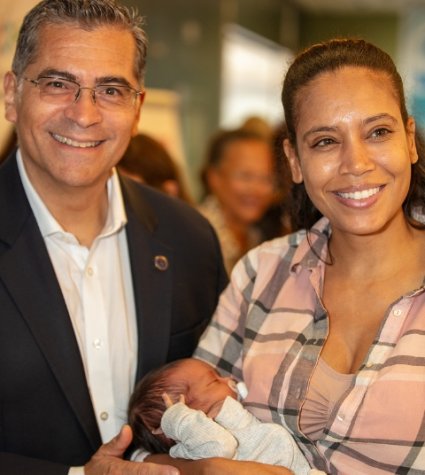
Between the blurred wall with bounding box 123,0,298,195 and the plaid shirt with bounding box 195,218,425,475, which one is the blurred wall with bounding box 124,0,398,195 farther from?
the plaid shirt with bounding box 195,218,425,475

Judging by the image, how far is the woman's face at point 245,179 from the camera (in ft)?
18.4

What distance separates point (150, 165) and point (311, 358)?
2084 mm

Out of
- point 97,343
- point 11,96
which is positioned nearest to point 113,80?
point 11,96

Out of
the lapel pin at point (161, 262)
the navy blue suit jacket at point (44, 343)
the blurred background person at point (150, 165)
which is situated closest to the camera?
the navy blue suit jacket at point (44, 343)

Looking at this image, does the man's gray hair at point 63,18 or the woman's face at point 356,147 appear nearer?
the woman's face at point 356,147

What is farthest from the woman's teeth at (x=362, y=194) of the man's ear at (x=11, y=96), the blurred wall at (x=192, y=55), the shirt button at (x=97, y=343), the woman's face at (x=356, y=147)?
the blurred wall at (x=192, y=55)

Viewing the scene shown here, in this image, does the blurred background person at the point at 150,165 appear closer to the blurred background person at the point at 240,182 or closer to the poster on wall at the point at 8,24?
the poster on wall at the point at 8,24

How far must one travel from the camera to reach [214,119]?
9.71m

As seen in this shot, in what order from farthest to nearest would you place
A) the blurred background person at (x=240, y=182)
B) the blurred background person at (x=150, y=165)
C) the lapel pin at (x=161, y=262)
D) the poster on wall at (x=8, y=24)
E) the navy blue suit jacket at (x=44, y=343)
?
1. the blurred background person at (x=240, y=182)
2. the poster on wall at (x=8, y=24)
3. the blurred background person at (x=150, y=165)
4. the lapel pin at (x=161, y=262)
5. the navy blue suit jacket at (x=44, y=343)

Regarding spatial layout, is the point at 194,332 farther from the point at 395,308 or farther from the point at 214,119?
the point at 214,119

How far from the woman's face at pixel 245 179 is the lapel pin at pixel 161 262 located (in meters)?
2.83

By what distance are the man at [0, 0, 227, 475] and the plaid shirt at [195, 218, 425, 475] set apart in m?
0.29

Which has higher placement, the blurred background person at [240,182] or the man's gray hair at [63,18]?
the man's gray hair at [63,18]

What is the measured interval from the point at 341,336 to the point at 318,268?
0.25 metres
